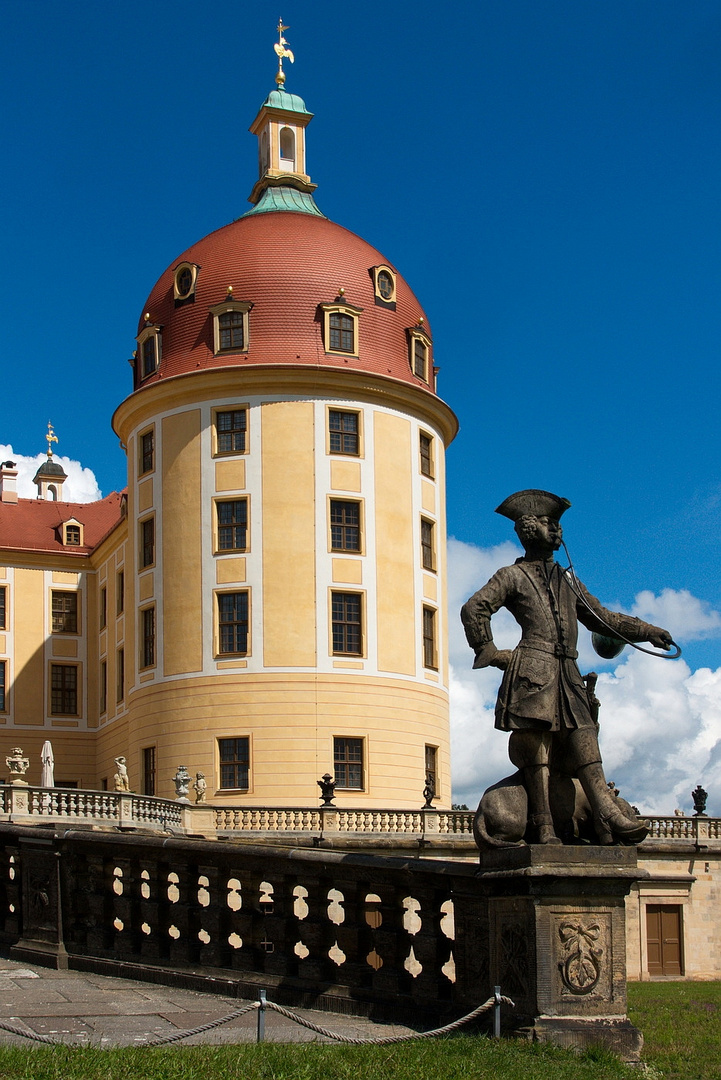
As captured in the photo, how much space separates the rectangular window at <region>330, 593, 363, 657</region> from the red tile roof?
17218 mm

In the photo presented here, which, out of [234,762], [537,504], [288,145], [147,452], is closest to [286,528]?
[147,452]

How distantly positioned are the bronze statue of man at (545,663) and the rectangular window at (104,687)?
48520 millimetres

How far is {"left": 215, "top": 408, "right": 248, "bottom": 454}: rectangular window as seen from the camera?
4738 centimetres

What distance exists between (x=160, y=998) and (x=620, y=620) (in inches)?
180

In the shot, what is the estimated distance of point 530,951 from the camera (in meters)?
9.12

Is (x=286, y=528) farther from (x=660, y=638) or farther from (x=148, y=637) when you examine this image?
(x=660, y=638)

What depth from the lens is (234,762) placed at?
44.7m

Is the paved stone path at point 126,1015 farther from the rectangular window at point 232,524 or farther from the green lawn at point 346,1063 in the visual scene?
the rectangular window at point 232,524

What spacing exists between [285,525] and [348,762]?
8.06 meters

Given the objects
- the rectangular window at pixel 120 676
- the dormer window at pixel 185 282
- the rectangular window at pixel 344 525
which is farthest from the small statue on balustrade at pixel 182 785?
the dormer window at pixel 185 282

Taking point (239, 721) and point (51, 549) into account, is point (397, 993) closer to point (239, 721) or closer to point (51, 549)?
point (239, 721)

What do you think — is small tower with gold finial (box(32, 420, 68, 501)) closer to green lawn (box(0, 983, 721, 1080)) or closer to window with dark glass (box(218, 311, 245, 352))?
window with dark glass (box(218, 311, 245, 352))

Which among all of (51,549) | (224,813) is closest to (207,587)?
(224,813)

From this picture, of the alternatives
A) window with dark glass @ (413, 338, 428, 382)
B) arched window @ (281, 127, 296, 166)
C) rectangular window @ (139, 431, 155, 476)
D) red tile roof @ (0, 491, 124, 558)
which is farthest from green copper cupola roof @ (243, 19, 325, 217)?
red tile roof @ (0, 491, 124, 558)
